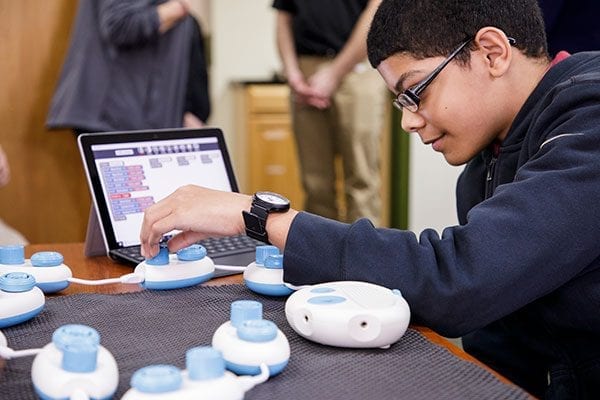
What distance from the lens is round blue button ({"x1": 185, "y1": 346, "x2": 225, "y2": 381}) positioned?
0.56m

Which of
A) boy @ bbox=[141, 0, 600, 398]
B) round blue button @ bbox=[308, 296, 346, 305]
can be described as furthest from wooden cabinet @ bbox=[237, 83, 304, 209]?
round blue button @ bbox=[308, 296, 346, 305]

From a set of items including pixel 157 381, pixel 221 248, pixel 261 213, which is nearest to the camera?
pixel 157 381

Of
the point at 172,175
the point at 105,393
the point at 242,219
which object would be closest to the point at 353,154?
the point at 172,175

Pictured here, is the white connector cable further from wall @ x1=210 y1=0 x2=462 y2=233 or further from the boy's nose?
wall @ x1=210 y1=0 x2=462 y2=233

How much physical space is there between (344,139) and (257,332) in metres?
2.07

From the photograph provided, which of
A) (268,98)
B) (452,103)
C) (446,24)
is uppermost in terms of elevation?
(446,24)

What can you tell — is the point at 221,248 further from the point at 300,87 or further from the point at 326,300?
the point at 300,87

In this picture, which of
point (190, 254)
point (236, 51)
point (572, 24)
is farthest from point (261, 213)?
point (236, 51)

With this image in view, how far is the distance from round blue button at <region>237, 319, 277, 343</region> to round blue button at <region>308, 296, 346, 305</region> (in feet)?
0.30

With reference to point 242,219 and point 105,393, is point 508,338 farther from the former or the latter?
point 105,393

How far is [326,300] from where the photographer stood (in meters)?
0.74

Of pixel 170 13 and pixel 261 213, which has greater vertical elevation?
pixel 170 13

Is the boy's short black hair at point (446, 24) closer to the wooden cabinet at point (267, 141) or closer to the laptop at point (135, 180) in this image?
the laptop at point (135, 180)

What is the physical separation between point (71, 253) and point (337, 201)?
5.40 ft
